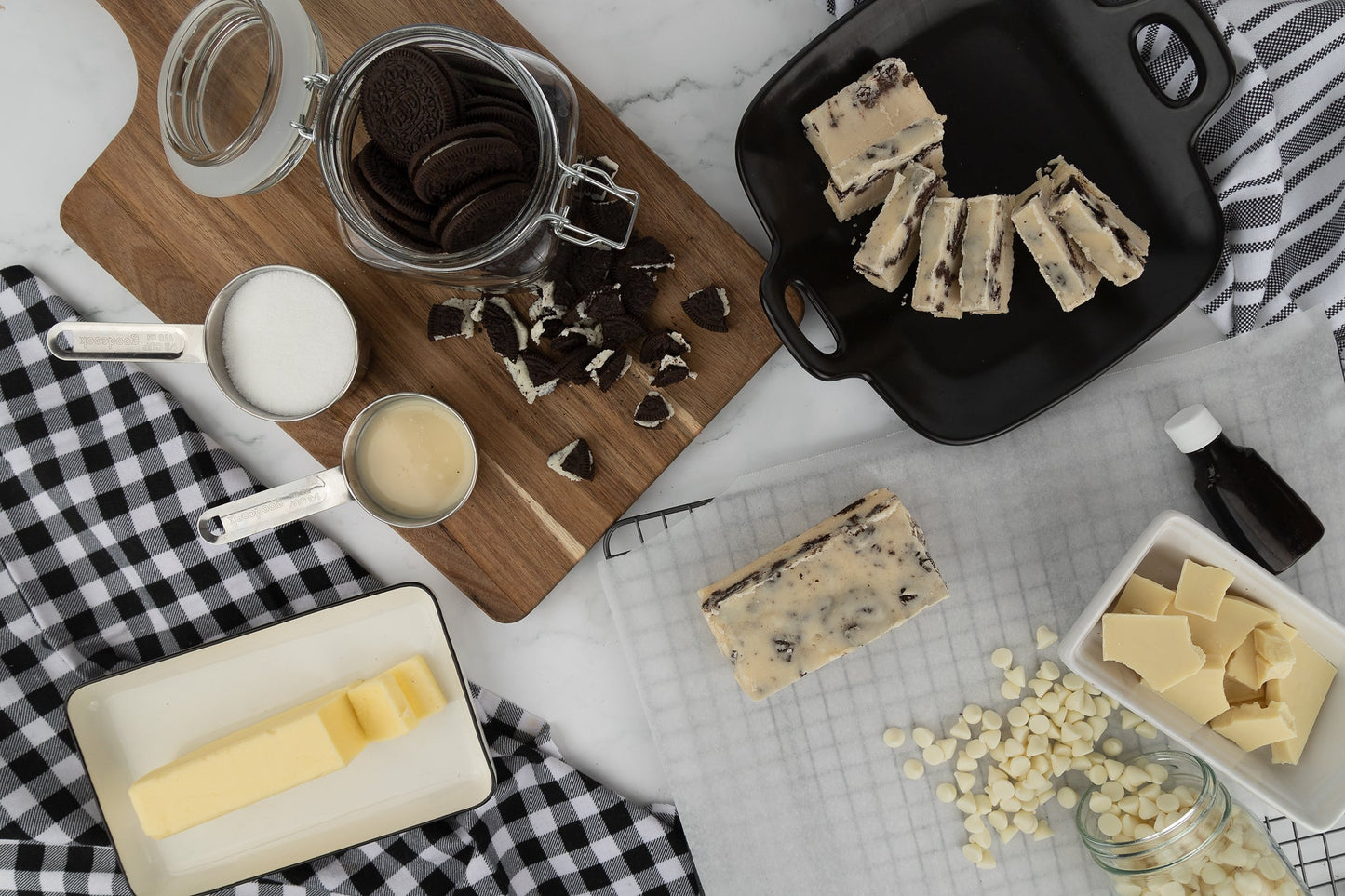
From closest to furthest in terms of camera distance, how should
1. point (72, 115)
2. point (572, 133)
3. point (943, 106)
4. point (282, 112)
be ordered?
point (282, 112)
point (572, 133)
point (943, 106)
point (72, 115)

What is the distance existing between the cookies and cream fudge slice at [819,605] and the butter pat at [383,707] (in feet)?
1.59

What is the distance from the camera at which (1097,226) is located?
3.93 feet

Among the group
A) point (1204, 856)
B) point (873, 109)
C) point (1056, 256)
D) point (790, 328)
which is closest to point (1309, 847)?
point (1204, 856)

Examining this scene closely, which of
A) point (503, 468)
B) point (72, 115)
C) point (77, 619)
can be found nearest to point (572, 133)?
point (503, 468)

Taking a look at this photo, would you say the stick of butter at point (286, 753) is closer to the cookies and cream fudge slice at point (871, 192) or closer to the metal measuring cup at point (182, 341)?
the metal measuring cup at point (182, 341)

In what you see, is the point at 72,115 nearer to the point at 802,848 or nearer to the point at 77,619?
the point at 77,619

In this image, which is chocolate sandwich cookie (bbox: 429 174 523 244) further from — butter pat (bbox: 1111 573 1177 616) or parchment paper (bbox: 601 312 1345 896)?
butter pat (bbox: 1111 573 1177 616)

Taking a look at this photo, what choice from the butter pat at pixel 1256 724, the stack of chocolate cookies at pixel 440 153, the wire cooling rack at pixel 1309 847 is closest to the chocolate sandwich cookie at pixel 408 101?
the stack of chocolate cookies at pixel 440 153

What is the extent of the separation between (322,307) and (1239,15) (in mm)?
1366

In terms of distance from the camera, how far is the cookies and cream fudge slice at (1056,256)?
3.98 ft

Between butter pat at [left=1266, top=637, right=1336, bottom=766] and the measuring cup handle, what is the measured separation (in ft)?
4.38

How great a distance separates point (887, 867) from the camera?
1.45 m

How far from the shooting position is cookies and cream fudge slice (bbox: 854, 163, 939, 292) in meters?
1.22

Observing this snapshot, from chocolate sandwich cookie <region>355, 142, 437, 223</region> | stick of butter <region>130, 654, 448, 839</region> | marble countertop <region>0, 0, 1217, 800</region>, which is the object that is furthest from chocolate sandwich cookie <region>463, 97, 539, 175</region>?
stick of butter <region>130, 654, 448, 839</region>
